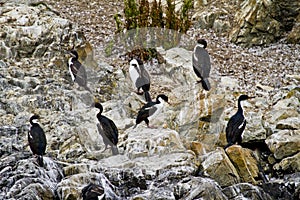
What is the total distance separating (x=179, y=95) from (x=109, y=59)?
2877 millimetres

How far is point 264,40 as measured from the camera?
12750 mm

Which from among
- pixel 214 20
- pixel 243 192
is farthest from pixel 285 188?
pixel 214 20

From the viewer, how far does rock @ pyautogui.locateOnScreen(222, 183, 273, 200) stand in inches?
298

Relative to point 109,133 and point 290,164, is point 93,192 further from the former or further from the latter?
point 290,164

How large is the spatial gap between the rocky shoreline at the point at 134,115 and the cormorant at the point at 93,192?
42 cm

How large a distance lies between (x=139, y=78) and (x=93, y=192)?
316 cm

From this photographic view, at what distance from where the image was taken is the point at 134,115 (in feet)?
31.5

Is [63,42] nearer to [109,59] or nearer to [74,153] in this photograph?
[109,59]

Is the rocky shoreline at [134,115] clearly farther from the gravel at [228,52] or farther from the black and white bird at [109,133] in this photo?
the black and white bird at [109,133]

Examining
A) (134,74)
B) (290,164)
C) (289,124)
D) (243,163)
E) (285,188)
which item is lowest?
(285,188)

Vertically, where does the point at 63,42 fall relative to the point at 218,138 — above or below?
above

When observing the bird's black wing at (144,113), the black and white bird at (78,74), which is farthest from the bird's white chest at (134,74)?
the bird's black wing at (144,113)

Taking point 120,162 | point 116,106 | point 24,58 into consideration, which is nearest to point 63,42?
point 24,58

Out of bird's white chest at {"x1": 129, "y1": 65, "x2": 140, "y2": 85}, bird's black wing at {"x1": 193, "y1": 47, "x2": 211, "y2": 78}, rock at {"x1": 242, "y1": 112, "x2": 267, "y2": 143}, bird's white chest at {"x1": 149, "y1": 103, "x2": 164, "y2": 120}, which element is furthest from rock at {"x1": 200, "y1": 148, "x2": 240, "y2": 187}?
bird's white chest at {"x1": 129, "y1": 65, "x2": 140, "y2": 85}
